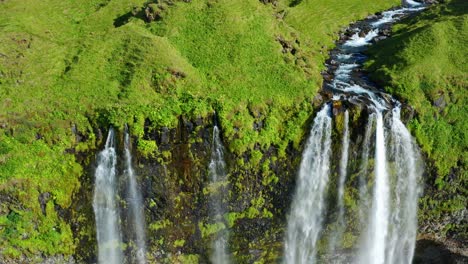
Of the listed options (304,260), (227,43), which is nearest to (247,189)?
(304,260)

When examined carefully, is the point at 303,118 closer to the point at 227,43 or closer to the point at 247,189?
the point at 247,189

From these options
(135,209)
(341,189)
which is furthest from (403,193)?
(135,209)

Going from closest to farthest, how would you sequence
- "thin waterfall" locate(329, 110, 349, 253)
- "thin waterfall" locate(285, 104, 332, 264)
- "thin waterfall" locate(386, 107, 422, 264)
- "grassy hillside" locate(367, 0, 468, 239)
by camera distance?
1. "thin waterfall" locate(329, 110, 349, 253)
2. "thin waterfall" locate(285, 104, 332, 264)
3. "thin waterfall" locate(386, 107, 422, 264)
4. "grassy hillside" locate(367, 0, 468, 239)

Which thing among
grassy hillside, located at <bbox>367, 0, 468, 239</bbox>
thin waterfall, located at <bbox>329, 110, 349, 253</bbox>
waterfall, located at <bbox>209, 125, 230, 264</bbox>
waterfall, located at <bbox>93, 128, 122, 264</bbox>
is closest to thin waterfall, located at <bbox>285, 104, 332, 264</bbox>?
thin waterfall, located at <bbox>329, 110, 349, 253</bbox>

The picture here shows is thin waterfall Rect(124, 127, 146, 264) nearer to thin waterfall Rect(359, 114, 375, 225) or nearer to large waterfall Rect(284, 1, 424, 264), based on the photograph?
large waterfall Rect(284, 1, 424, 264)

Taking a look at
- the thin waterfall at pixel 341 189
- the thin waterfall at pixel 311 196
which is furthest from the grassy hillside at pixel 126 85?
the thin waterfall at pixel 341 189

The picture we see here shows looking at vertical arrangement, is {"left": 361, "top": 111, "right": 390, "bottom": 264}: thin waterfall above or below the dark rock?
below
